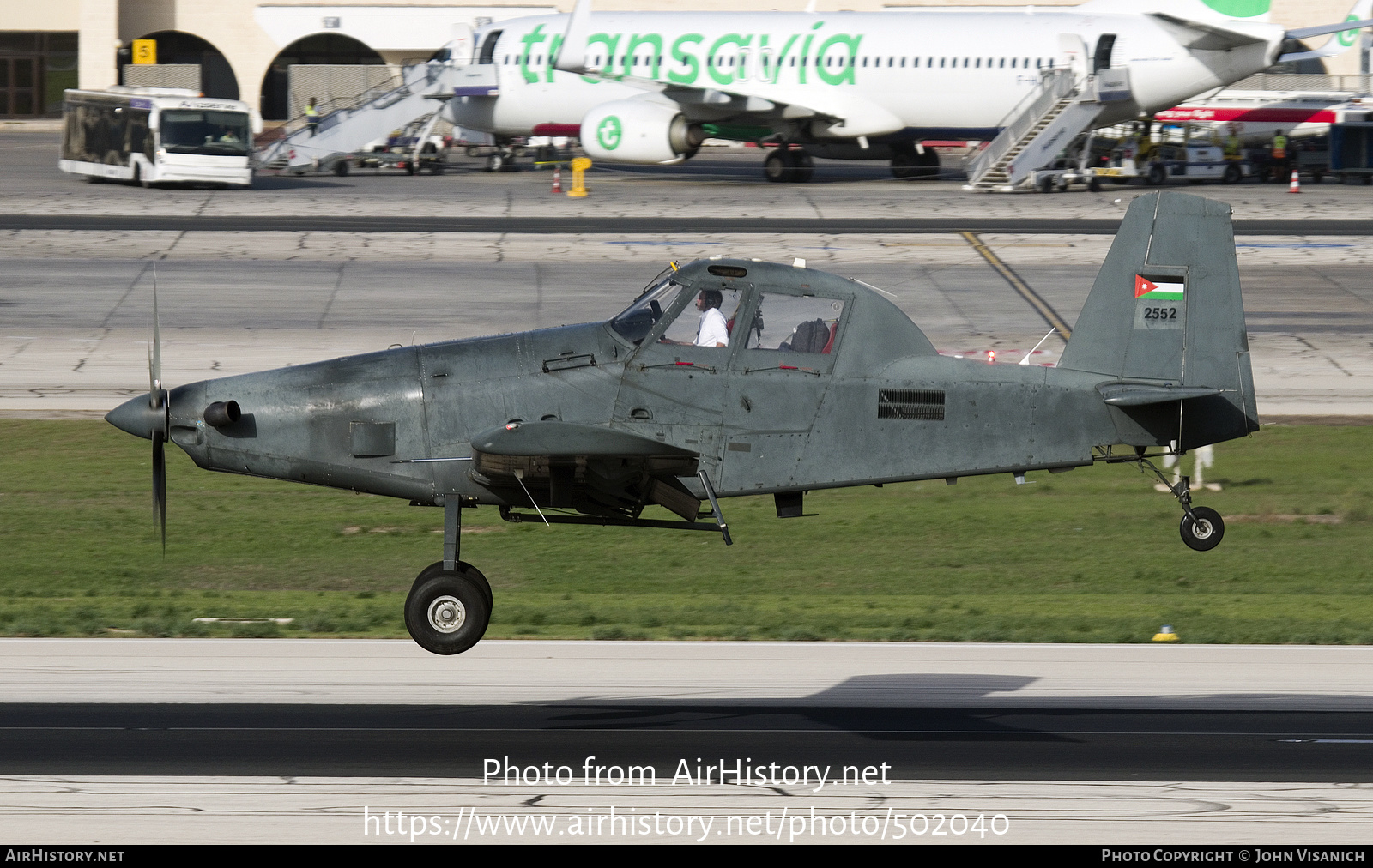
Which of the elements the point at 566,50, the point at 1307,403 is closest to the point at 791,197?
the point at 566,50

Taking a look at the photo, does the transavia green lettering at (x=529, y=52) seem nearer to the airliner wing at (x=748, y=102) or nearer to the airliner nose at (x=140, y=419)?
the airliner wing at (x=748, y=102)

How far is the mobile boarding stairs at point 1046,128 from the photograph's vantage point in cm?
6794

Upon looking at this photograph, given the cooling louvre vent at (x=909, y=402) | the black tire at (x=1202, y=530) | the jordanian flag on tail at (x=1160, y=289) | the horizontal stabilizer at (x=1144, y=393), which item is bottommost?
the black tire at (x=1202, y=530)

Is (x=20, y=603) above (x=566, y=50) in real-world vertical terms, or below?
below

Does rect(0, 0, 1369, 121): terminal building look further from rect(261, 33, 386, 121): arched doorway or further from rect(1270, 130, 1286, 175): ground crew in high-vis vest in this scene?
rect(1270, 130, 1286, 175): ground crew in high-vis vest

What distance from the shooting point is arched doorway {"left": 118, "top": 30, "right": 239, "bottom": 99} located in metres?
107

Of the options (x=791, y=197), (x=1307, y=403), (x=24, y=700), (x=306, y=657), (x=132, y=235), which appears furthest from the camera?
(x=791, y=197)

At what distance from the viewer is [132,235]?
5541cm

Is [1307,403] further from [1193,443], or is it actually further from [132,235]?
[132,235]

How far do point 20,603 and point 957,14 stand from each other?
54.7 meters

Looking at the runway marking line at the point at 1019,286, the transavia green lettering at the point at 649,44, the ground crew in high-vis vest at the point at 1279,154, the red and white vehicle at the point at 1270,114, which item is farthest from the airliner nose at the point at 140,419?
the ground crew in high-vis vest at the point at 1279,154

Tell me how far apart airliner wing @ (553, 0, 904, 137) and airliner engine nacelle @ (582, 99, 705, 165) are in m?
0.88

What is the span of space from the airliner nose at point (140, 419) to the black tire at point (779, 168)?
61601 mm

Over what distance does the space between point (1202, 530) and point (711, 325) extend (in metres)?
4.69
